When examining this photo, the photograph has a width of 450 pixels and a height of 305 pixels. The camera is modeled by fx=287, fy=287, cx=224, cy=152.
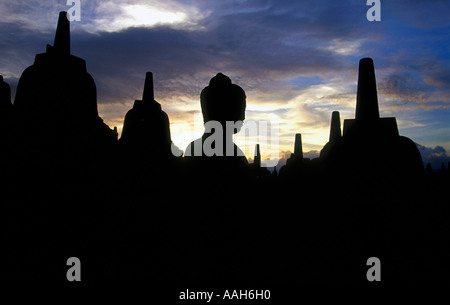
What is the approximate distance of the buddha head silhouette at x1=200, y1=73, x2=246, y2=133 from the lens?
355 centimetres

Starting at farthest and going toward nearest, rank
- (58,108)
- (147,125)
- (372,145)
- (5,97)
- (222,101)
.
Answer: (147,125) < (5,97) < (58,108) < (372,145) < (222,101)

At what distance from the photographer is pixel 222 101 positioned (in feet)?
11.6

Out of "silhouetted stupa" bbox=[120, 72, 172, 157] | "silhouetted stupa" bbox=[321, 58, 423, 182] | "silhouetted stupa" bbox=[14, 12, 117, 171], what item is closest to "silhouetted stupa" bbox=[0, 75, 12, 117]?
"silhouetted stupa" bbox=[14, 12, 117, 171]

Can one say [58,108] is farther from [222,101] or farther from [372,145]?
[372,145]

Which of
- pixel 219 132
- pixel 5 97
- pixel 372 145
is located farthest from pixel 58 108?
pixel 372 145

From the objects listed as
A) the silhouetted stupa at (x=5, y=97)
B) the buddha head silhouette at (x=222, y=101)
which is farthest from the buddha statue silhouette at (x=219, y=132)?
the silhouetted stupa at (x=5, y=97)

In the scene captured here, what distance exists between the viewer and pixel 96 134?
480cm

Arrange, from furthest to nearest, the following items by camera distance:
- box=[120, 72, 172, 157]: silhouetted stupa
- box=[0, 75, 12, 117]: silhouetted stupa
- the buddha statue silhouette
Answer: box=[120, 72, 172, 157]: silhouetted stupa → box=[0, 75, 12, 117]: silhouetted stupa → the buddha statue silhouette

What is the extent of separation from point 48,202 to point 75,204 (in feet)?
1.18

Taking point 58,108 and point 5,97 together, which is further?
point 5,97

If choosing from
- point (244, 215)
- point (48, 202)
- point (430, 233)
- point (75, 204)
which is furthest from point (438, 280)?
point (48, 202)

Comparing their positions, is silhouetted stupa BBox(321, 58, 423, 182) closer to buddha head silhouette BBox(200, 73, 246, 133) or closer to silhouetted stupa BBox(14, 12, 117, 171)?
buddha head silhouette BBox(200, 73, 246, 133)

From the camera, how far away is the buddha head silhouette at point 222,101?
140 inches

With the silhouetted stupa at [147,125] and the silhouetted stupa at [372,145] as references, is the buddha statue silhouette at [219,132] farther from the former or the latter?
the silhouetted stupa at [147,125]
